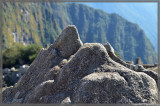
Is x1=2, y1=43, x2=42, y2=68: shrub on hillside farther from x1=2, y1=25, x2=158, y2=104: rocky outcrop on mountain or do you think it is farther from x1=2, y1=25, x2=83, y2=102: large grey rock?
x1=2, y1=25, x2=158, y2=104: rocky outcrop on mountain

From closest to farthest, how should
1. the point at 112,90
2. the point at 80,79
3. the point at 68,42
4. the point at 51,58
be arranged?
1. the point at 112,90
2. the point at 80,79
3. the point at 51,58
4. the point at 68,42

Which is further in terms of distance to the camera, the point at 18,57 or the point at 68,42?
the point at 18,57

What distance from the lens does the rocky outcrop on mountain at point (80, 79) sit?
308 inches

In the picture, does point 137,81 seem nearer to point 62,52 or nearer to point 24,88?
point 62,52

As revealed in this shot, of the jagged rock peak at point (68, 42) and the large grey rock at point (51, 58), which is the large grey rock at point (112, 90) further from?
the jagged rock peak at point (68, 42)

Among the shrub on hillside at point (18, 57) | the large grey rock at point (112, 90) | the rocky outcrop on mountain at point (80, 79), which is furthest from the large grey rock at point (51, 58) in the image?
the shrub on hillside at point (18, 57)

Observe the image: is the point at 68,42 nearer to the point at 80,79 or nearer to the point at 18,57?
the point at 80,79

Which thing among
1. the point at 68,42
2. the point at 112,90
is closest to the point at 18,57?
the point at 68,42

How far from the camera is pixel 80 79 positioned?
8.72 m

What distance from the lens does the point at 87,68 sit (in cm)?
889

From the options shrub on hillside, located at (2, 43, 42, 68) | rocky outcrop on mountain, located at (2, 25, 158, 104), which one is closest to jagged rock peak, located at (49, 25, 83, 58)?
rocky outcrop on mountain, located at (2, 25, 158, 104)

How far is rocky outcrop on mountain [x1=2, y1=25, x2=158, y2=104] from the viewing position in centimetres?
782

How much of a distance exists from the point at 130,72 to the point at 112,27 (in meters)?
5.50

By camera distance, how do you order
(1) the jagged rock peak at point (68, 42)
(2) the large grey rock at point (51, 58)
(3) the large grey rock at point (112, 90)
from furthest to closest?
(1) the jagged rock peak at point (68, 42), (2) the large grey rock at point (51, 58), (3) the large grey rock at point (112, 90)
